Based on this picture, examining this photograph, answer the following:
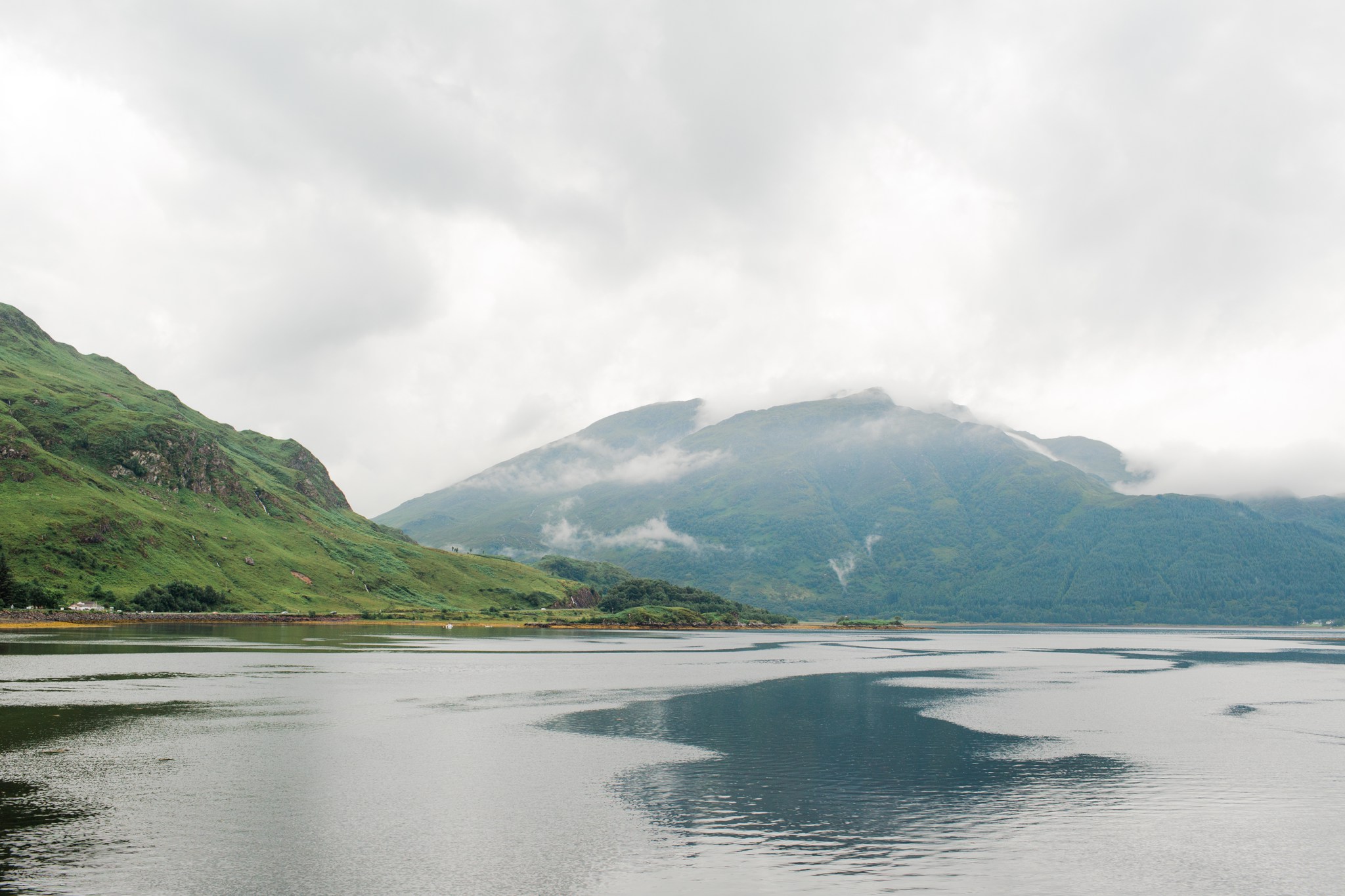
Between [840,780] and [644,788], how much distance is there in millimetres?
11884

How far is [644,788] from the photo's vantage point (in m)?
47.0

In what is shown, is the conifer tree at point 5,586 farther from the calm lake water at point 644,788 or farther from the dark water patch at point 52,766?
the dark water patch at point 52,766

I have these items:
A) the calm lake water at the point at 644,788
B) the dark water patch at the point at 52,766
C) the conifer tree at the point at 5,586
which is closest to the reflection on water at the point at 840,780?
the calm lake water at the point at 644,788

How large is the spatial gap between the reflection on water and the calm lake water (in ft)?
0.82

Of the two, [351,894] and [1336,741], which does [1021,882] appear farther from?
[1336,741]

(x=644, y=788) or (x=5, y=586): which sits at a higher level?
(x=5, y=586)

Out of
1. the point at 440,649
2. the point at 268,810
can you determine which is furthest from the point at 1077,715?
the point at 440,649

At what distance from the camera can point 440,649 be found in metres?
156

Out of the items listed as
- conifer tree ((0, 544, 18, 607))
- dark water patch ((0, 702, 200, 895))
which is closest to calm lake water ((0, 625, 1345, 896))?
dark water patch ((0, 702, 200, 895))

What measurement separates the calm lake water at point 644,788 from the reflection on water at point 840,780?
9.8 inches

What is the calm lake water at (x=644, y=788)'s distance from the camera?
32.8 m

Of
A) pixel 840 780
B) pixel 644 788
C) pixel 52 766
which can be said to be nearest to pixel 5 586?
pixel 52 766

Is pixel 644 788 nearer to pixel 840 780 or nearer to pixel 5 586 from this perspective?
pixel 840 780

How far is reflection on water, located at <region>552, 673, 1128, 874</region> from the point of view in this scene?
1497 inches
